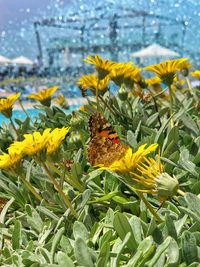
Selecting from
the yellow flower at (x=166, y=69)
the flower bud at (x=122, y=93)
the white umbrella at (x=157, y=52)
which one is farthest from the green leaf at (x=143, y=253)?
the white umbrella at (x=157, y=52)

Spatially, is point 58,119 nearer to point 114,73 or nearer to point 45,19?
point 114,73

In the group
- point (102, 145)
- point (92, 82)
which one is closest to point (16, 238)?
point (102, 145)

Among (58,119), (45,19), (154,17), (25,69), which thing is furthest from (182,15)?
(58,119)

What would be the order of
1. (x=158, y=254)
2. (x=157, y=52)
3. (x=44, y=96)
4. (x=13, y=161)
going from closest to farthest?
(x=158, y=254) → (x=13, y=161) → (x=44, y=96) → (x=157, y=52)

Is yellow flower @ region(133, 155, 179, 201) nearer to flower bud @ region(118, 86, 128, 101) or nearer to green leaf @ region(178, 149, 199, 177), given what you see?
green leaf @ region(178, 149, 199, 177)

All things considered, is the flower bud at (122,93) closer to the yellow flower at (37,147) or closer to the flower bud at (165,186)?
the yellow flower at (37,147)

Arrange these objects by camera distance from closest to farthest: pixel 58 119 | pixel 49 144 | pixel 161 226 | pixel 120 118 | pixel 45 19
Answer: pixel 161 226 < pixel 49 144 < pixel 120 118 < pixel 58 119 < pixel 45 19

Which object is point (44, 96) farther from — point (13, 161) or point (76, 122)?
point (13, 161)
